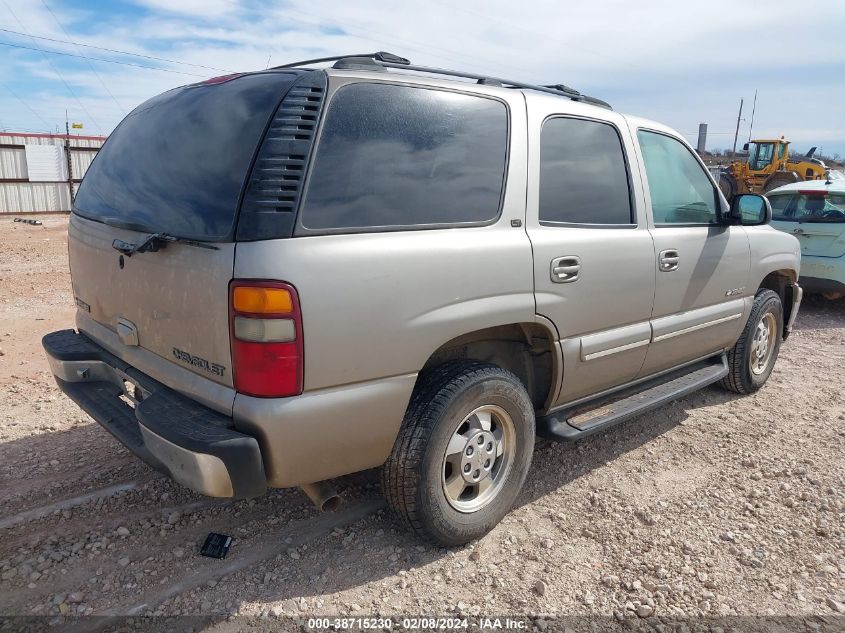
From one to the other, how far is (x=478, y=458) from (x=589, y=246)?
3.88 feet

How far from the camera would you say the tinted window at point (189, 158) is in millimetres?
2322

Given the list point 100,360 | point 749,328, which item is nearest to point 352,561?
point 100,360

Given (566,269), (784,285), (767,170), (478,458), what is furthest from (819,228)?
(767,170)

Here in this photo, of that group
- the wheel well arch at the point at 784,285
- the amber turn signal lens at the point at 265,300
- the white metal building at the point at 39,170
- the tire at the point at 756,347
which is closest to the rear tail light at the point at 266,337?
the amber turn signal lens at the point at 265,300

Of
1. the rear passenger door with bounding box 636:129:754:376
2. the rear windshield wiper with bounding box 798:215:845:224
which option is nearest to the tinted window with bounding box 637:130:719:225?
the rear passenger door with bounding box 636:129:754:376

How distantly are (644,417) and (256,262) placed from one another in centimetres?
336

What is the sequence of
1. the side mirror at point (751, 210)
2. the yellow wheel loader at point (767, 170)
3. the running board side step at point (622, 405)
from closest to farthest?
the running board side step at point (622, 405) → the side mirror at point (751, 210) → the yellow wheel loader at point (767, 170)

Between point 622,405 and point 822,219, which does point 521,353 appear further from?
point 822,219

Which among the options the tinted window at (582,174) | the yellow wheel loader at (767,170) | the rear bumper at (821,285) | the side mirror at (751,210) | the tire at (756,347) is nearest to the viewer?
the tinted window at (582,174)

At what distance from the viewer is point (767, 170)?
20.4 m

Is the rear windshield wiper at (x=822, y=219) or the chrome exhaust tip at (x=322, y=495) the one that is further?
the rear windshield wiper at (x=822, y=219)

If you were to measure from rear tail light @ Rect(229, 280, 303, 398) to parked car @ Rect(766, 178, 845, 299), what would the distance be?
7.62 metres

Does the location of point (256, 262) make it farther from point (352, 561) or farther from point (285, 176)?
point (352, 561)

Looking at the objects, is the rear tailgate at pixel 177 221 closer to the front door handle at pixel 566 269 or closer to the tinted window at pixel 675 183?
the front door handle at pixel 566 269
